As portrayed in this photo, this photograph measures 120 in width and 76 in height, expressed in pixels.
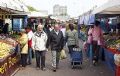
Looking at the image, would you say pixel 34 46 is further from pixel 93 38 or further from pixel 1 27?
pixel 1 27

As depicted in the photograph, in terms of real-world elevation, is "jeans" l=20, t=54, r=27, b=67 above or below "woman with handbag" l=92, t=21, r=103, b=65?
below

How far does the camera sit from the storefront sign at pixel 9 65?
11.2 m

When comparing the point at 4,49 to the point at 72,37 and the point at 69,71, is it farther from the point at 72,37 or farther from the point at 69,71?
the point at 72,37

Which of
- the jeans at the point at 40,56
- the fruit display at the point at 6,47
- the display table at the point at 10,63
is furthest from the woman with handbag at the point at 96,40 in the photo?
the fruit display at the point at 6,47

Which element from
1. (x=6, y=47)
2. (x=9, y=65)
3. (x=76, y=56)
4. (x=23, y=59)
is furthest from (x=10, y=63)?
(x=76, y=56)

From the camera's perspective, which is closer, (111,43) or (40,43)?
(40,43)

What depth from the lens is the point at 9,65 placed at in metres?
12.6

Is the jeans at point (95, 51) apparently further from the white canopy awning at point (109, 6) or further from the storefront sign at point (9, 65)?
the storefront sign at point (9, 65)

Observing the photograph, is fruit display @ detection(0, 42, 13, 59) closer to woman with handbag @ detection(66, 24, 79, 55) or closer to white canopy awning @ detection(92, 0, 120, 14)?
woman with handbag @ detection(66, 24, 79, 55)

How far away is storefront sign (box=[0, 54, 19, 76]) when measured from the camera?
11217mm

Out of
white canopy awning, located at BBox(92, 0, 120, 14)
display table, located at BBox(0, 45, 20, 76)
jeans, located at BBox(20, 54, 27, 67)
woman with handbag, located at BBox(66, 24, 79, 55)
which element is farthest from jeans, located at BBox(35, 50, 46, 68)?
white canopy awning, located at BBox(92, 0, 120, 14)

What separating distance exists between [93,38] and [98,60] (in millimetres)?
1364

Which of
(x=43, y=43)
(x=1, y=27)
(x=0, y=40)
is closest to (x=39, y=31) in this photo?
(x=43, y=43)

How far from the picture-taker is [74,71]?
14055mm
